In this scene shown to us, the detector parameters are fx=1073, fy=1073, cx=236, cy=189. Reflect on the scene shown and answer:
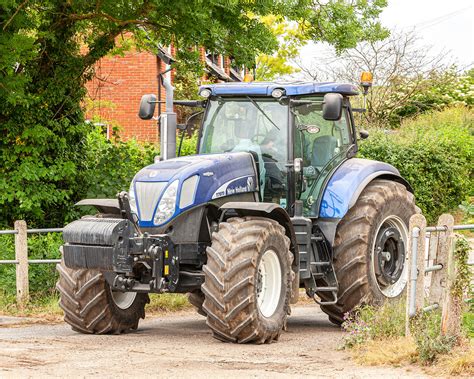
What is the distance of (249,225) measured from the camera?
10625mm

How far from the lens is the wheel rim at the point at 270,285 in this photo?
1091cm

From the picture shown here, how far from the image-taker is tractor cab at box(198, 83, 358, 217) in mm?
11875

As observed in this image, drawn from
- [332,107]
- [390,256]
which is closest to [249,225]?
[332,107]

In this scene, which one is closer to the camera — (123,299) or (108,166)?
(123,299)

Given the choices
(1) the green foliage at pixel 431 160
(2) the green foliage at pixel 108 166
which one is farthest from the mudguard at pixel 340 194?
(1) the green foliage at pixel 431 160

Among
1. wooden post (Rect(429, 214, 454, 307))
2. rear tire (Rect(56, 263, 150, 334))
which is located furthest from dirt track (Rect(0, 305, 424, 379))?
wooden post (Rect(429, 214, 454, 307))

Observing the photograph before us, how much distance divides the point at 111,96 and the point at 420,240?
19.2 metres

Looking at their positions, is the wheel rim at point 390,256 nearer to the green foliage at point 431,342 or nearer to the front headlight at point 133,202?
the green foliage at point 431,342

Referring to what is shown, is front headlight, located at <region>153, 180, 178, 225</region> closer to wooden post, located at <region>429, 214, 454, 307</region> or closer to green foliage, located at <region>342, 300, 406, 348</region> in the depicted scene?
green foliage, located at <region>342, 300, 406, 348</region>

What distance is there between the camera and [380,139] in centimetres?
2405

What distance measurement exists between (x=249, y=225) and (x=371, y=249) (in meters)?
2.16

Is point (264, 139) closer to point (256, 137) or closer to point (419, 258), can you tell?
point (256, 137)

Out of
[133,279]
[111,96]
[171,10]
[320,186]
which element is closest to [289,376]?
[133,279]

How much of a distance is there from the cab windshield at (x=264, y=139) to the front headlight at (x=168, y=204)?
4.36 feet
